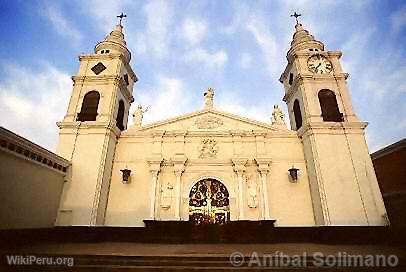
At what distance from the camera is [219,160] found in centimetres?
1435

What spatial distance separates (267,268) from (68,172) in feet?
39.4

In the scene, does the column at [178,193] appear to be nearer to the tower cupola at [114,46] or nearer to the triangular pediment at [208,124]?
the triangular pediment at [208,124]

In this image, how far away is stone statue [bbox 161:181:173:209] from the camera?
42.9 ft

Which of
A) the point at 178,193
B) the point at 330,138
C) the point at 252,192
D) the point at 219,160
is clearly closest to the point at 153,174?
the point at 178,193

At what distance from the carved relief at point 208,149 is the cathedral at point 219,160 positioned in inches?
2.5

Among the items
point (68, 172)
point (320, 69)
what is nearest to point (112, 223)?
point (68, 172)

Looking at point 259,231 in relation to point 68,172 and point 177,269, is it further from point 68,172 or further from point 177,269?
point 68,172

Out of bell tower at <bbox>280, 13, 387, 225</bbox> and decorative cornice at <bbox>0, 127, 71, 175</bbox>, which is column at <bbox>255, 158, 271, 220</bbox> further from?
decorative cornice at <bbox>0, 127, 71, 175</bbox>

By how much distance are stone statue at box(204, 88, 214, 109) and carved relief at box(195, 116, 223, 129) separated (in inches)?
39.9

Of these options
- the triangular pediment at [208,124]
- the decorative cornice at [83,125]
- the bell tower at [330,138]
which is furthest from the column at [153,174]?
the bell tower at [330,138]

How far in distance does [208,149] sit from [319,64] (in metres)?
9.67

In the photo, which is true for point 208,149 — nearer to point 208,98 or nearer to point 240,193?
point 240,193

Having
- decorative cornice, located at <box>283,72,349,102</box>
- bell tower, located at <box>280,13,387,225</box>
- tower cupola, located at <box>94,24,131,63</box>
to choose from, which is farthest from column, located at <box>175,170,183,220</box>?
decorative cornice, located at <box>283,72,349,102</box>

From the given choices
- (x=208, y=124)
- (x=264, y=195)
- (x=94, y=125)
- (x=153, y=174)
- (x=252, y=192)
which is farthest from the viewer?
(x=208, y=124)
